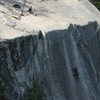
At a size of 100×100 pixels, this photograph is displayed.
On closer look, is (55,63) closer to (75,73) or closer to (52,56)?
(52,56)

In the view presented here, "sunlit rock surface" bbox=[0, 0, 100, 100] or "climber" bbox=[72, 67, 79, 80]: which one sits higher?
"sunlit rock surface" bbox=[0, 0, 100, 100]

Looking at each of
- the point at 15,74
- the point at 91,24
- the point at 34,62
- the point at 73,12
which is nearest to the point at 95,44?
the point at 91,24

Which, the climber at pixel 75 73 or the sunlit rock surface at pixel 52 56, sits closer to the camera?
the sunlit rock surface at pixel 52 56

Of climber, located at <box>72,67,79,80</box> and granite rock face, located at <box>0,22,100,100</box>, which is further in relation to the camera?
climber, located at <box>72,67,79,80</box>

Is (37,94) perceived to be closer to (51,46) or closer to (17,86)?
(17,86)

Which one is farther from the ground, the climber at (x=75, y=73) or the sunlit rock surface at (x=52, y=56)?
the sunlit rock surface at (x=52, y=56)

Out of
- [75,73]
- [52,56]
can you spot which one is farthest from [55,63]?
[75,73]

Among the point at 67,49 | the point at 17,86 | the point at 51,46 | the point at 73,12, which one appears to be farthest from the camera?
the point at 73,12
